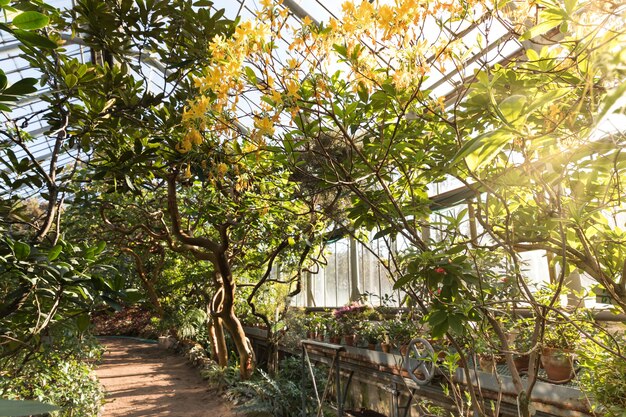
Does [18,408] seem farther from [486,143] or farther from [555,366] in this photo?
[555,366]

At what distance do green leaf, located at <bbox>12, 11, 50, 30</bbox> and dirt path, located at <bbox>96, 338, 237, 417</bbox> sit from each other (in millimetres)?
5851

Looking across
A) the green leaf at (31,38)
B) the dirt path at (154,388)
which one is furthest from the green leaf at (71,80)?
the dirt path at (154,388)

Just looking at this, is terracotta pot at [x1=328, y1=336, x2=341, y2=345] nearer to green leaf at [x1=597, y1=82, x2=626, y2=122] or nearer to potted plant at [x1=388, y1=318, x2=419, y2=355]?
potted plant at [x1=388, y1=318, x2=419, y2=355]

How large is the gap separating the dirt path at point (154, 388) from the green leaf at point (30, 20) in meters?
5.85

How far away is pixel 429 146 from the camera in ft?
4.89

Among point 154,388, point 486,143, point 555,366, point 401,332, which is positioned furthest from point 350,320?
point 486,143

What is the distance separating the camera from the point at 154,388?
23.6 ft

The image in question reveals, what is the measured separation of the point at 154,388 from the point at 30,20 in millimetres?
7665

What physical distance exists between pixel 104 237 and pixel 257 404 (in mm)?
3048

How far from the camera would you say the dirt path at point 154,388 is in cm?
593

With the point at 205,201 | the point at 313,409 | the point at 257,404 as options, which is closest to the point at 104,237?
the point at 205,201

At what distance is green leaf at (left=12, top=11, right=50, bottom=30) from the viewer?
685 mm

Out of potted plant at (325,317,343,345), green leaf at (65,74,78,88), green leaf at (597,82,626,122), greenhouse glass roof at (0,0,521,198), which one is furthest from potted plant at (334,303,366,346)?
green leaf at (597,82,626,122)

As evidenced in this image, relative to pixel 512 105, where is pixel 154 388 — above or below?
below
